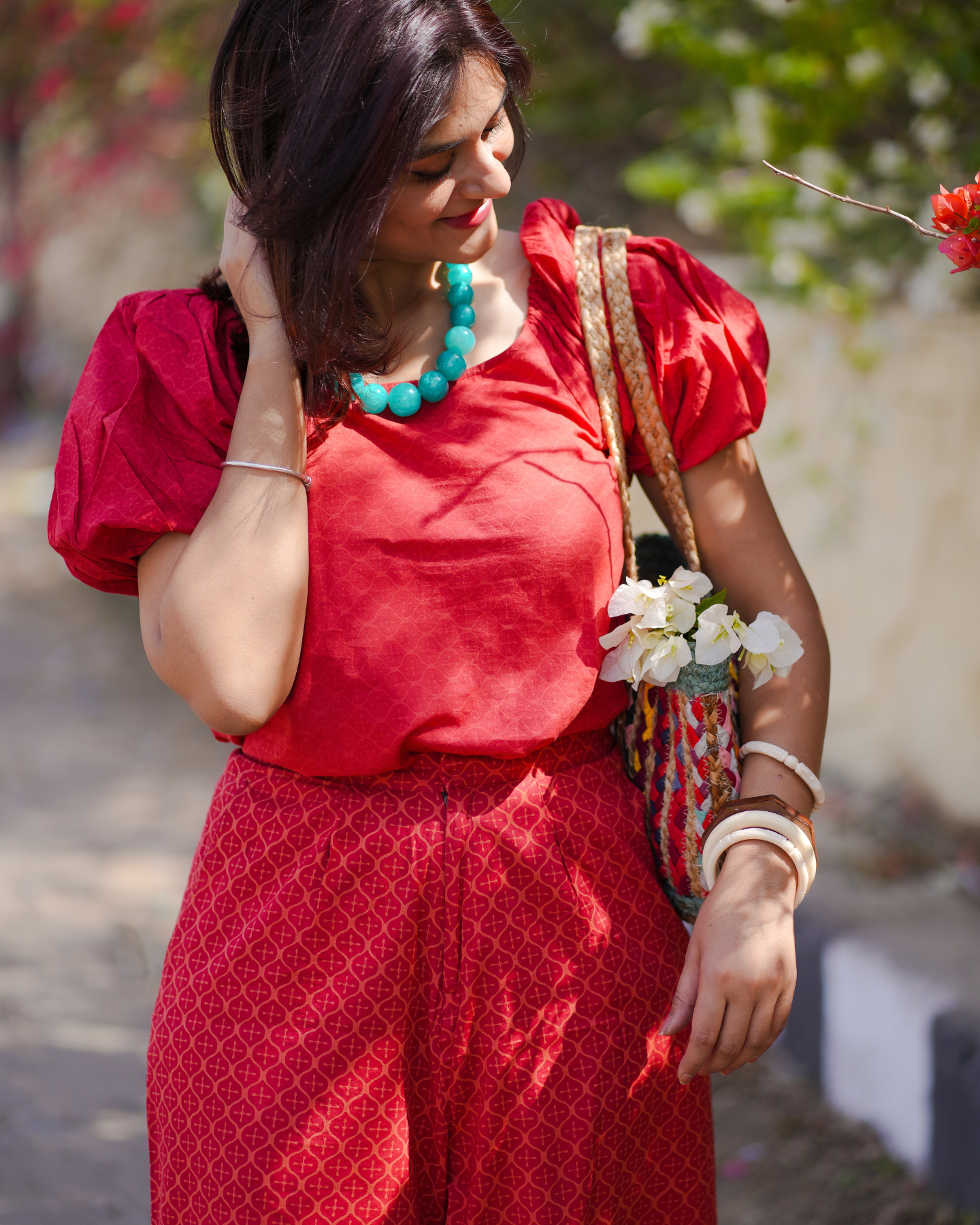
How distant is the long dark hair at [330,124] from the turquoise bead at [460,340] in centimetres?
9

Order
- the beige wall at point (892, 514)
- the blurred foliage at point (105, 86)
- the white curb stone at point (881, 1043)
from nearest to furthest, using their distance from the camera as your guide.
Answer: the white curb stone at point (881, 1043) < the beige wall at point (892, 514) < the blurred foliage at point (105, 86)

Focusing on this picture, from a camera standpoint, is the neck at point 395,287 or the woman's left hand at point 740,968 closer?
the woman's left hand at point 740,968

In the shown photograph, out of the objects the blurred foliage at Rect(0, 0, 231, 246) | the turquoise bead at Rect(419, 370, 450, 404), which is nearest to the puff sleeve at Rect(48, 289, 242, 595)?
the turquoise bead at Rect(419, 370, 450, 404)

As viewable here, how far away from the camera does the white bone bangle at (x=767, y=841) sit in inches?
51.2

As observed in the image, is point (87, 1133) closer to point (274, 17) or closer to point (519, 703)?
point (519, 703)

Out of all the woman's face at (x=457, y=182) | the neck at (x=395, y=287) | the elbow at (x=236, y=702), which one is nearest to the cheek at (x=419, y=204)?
the woman's face at (x=457, y=182)

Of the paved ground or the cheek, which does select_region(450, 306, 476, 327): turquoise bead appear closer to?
the cheek

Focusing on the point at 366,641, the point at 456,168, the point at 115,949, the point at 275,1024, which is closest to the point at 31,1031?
the point at 115,949

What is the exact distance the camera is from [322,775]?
1.42 meters

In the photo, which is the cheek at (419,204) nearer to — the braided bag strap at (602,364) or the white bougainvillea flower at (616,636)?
the braided bag strap at (602,364)

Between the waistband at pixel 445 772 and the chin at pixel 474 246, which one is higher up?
the chin at pixel 474 246

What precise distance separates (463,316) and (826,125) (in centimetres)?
253

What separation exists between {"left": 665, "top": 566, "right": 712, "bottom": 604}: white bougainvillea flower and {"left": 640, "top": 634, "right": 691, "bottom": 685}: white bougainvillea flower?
5cm

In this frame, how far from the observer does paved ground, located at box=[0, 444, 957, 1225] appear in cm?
263
